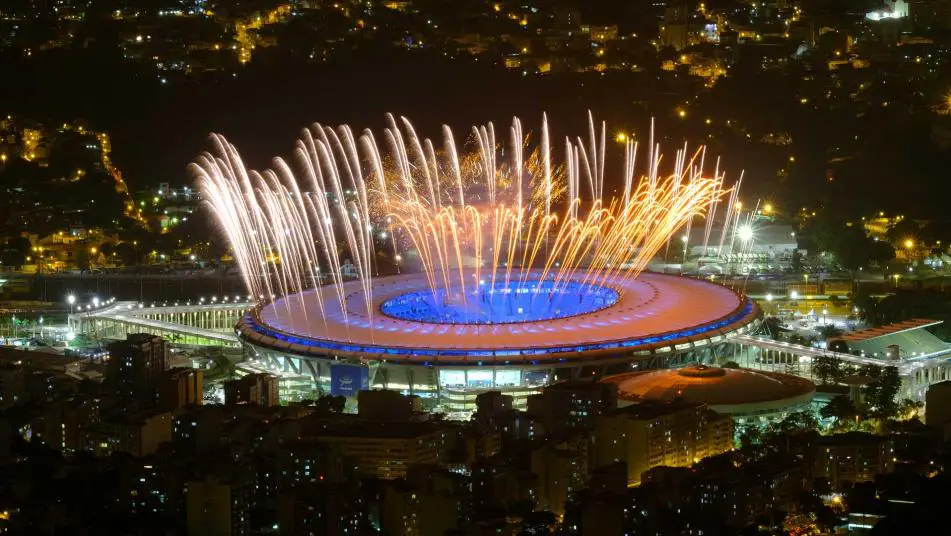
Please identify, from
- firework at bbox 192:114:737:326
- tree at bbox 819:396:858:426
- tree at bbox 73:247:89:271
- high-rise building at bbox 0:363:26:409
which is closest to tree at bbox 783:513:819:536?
tree at bbox 819:396:858:426

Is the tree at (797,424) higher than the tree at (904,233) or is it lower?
lower

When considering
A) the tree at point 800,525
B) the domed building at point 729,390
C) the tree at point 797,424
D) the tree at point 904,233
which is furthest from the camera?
the tree at point 904,233

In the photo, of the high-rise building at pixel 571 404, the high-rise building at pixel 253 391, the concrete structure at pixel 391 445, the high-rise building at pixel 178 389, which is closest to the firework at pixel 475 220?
the high-rise building at pixel 253 391

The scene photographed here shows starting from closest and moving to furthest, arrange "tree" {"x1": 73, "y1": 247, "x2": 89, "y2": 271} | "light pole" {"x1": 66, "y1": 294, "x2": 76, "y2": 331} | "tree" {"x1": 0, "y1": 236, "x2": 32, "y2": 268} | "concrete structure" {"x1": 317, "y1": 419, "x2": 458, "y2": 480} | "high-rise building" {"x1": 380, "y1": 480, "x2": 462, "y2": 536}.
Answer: "high-rise building" {"x1": 380, "y1": 480, "x2": 462, "y2": 536} → "concrete structure" {"x1": 317, "y1": 419, "x2": 458, "y2": 480} → "light pole" {"x1": 66, "y1": 294, "x2": 76, "y2": 331} → "tree" {"x1": 0, "y1": 236, "x2": 32, "y2": 268} → "tree" {"x1": 73, "y1": 247, "x2": 89, "y2": 271}

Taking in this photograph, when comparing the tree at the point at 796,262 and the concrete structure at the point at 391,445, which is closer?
the concrete structure at the point at 391,445

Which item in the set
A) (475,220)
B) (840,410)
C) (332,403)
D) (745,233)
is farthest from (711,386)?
(745,233)

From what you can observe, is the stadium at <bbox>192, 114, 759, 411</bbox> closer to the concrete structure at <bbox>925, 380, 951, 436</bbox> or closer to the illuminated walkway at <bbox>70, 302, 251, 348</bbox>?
the illuminated walkway at <bbox>70, 302, 251, 348</bbox>

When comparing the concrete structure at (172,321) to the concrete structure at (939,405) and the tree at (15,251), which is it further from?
the concrete structure at (939,405)

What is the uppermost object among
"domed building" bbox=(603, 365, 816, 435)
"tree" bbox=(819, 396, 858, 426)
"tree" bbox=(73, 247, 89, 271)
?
"tree" bbox=(73, 247, 89, 271)
